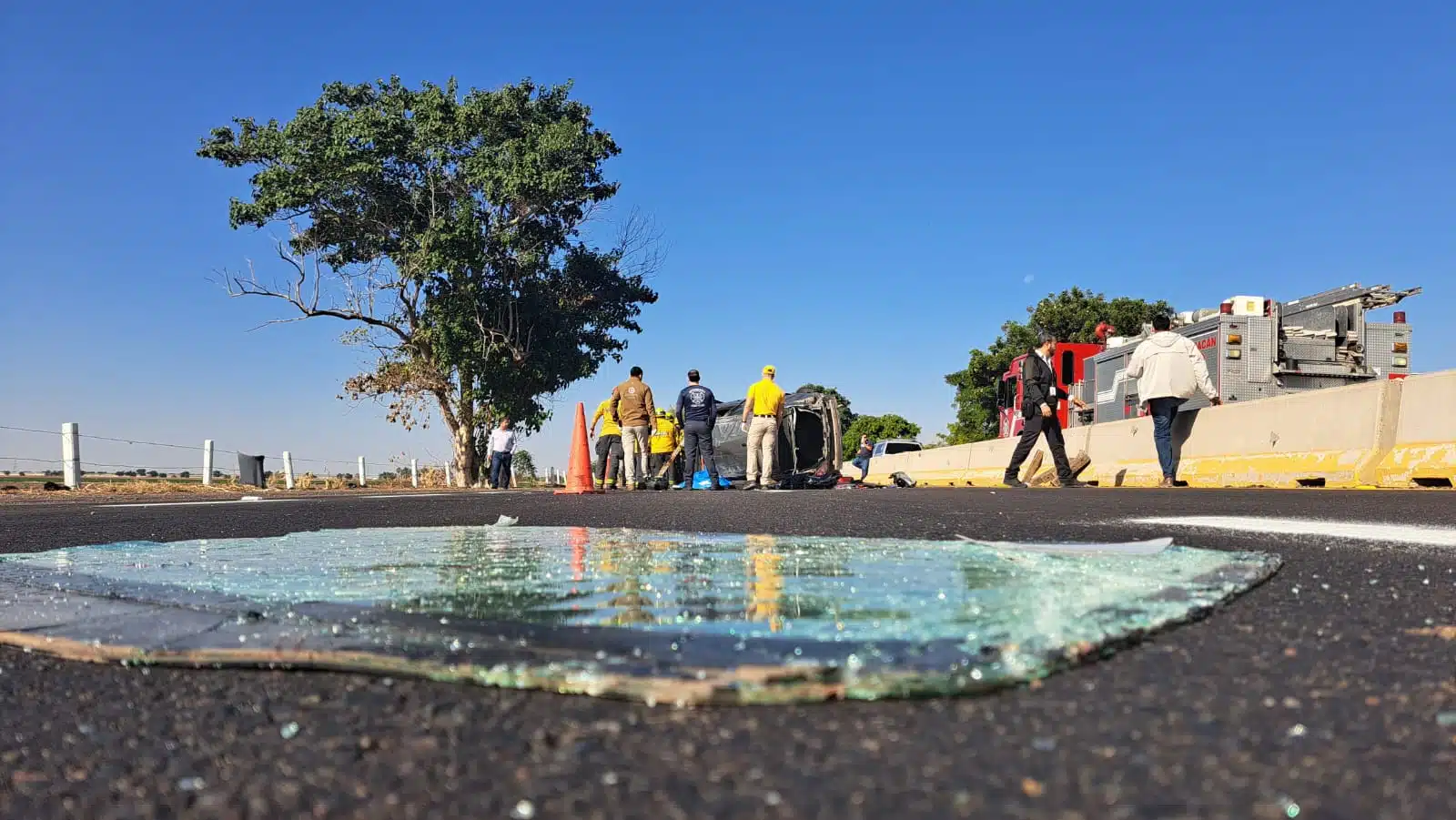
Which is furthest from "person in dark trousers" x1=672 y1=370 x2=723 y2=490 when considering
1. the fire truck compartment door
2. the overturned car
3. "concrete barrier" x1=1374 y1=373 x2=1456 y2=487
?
"concrete barrier" x1=1374 y1=373 x2=1456 y2=487

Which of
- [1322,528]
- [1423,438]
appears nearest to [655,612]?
[1322,528]

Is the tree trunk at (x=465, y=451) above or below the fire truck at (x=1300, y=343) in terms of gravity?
below

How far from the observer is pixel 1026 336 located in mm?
48562

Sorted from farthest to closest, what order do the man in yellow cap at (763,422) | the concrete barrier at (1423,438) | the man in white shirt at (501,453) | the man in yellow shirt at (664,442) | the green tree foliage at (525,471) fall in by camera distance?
the green tree foliage at (525,471), the man in white shirt at (501,453), the man in yellow shirt at (664,442), the man in yellow cap at (763,422), the concrete barrier at (1423,438)

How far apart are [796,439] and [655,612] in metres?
17.2

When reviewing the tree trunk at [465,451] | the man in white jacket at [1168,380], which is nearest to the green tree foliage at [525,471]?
the tree trunk at [465,451]

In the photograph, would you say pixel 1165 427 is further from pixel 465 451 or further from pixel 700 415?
pixel 465 451

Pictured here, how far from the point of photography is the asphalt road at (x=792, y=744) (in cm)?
96

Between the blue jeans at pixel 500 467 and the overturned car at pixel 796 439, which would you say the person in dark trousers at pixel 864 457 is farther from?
the blue jeans at pixel 500 467

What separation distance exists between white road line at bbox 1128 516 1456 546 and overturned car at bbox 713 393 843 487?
508 inches

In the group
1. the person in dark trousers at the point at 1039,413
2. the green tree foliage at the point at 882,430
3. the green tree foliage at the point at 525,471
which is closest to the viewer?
the person in dark trousers at the point at 1039,413

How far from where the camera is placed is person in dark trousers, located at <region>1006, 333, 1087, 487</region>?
12.1 metres

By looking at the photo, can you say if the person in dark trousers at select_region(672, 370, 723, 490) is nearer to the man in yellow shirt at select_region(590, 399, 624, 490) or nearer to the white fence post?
the man in yellow shirt at select_region(590, 399, 624, 490)

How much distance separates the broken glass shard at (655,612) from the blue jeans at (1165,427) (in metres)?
8.29
